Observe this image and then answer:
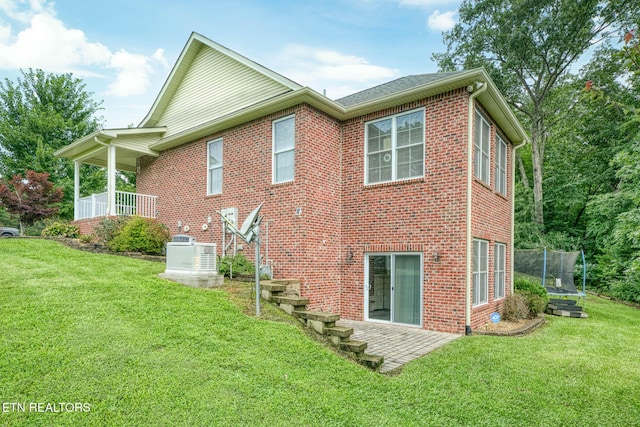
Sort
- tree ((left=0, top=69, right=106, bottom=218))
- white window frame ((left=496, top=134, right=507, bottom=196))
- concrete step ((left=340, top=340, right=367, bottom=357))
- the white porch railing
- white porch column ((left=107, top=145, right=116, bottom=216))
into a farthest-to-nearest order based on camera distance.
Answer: tree ((left=0, top=69, right=106, bottom=218)) → the white porch railing → white porch column ((left=107, top=145, right=116, bottom=216)) → white window frame ((left=496, top=134, right=507, bottom=196)) → concrete step ((left=340, top=340, right=367, bottom=357))

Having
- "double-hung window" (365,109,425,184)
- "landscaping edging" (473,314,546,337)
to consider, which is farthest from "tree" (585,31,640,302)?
"double-hung window" (365,109,425,184)

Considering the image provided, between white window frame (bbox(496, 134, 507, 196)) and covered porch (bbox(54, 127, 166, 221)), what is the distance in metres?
11.3

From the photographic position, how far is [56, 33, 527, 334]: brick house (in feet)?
25.6

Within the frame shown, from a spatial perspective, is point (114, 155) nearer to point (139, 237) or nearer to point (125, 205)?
point (125, 205)

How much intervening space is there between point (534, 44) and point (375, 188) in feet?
56.0

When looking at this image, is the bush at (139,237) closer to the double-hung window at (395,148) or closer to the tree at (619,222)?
the double-hung window at (395,148)

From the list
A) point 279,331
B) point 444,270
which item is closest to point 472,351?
point 444,270

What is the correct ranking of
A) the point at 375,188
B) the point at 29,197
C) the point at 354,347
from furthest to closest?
the point at 29,197 → the point at 375,188 → the point at 354,347

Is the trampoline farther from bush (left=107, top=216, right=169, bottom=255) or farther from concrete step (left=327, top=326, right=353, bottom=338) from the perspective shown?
bush (left=107, top=216, right=169, bottom=255)

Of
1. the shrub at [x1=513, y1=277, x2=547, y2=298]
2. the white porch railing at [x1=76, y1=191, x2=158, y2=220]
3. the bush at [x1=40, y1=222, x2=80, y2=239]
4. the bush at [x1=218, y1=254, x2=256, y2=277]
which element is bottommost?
the shrub at [x1=513, y1=277, x2=547, y2=298]

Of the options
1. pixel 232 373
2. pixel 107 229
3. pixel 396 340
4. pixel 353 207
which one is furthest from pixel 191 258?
pixel 107 229

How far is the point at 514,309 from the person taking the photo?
9383mm

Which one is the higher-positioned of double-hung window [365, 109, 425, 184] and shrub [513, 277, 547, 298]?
double-hung window [365, 109, 425, 184]

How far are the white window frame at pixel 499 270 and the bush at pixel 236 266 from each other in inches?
257
